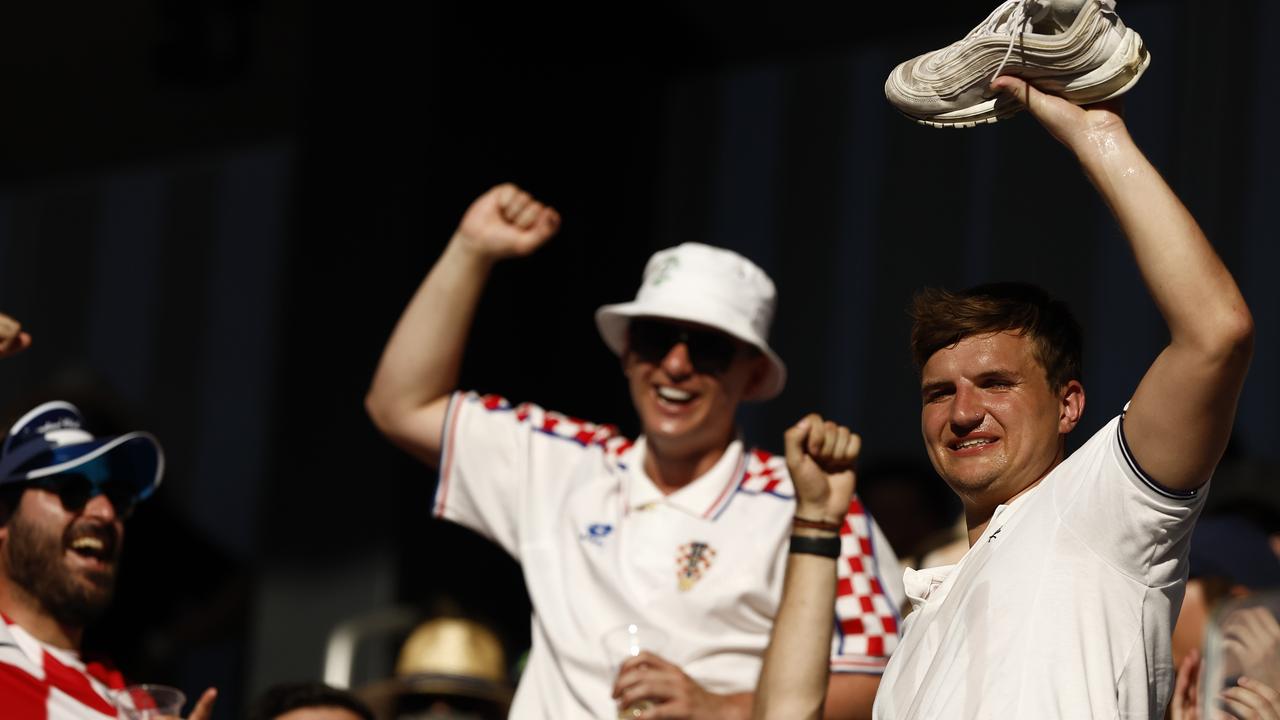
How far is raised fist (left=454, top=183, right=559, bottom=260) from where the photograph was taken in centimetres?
450

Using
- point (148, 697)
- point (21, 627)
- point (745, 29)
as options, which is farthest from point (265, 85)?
point (148, 697)

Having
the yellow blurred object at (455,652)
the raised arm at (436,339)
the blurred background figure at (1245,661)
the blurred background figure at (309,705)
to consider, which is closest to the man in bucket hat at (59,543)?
the blurred background figure at (309,705)

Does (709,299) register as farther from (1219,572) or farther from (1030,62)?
(1030,62)

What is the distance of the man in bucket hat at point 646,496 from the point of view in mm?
3963

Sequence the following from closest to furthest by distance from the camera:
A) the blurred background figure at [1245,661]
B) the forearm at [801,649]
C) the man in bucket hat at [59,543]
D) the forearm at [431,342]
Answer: the blurred background figure at [1245,661] < the forearm at [801,649] < the man in bucket hat at [59,543] < the forearm at [431,342]

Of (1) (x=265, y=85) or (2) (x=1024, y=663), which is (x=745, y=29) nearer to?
(1) (x=265, y=85)

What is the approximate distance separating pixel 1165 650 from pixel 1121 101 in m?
0.83

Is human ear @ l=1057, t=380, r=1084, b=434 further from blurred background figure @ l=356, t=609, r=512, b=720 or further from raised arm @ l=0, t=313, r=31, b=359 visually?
blurred background figure @ l=356, t=609, r=512, b=720

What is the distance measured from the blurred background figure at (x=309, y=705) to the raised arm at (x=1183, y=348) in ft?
7.93

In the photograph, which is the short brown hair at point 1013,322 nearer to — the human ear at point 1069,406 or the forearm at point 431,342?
the human ear at point 1069,406

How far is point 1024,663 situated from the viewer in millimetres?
2551

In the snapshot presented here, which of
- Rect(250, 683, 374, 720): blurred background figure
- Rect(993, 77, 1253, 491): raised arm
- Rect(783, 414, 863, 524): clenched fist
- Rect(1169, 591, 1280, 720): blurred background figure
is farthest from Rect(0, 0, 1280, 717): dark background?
Rect(993, 77, 1253, 491): raised arm

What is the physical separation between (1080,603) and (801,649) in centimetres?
93

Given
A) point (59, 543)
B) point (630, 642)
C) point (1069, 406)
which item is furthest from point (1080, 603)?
point (59, 543)
